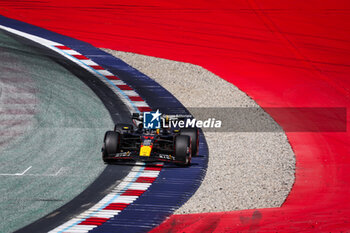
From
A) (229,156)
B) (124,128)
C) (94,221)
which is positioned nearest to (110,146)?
(124,128)

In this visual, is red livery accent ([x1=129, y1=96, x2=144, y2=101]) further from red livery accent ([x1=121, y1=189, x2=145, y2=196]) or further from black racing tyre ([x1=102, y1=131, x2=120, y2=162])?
red livery accent ([x1=121, y1=189, x2=145, y2=196])

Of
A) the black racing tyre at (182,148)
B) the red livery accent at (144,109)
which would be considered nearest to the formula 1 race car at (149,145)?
the black racing tyre at (182,148)

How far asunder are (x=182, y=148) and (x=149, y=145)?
0.88 metres

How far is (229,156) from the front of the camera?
20266 millimetres

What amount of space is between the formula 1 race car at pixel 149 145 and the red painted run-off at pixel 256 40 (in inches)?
121

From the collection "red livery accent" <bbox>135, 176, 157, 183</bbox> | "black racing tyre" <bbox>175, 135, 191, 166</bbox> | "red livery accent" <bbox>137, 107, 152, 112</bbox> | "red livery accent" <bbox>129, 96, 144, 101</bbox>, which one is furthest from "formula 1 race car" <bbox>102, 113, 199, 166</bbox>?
"red livery accent" <bbox>129, 96, 144, 101</bbox>

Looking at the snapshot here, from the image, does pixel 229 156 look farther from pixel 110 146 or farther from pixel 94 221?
pixel 94 221

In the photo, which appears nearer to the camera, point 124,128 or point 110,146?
point 110,146

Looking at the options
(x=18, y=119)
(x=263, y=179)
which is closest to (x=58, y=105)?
(x=18, y=119)

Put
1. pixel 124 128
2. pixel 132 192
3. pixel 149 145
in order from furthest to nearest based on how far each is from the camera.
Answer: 1. pixel 124 128
2. pixel 149 145
3. pixel 132 192

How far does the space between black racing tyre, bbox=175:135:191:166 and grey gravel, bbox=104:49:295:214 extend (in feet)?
2.42

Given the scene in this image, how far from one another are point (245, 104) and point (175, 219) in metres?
10.6

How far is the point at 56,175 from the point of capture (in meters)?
18.4

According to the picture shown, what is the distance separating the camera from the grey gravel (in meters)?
16.7
